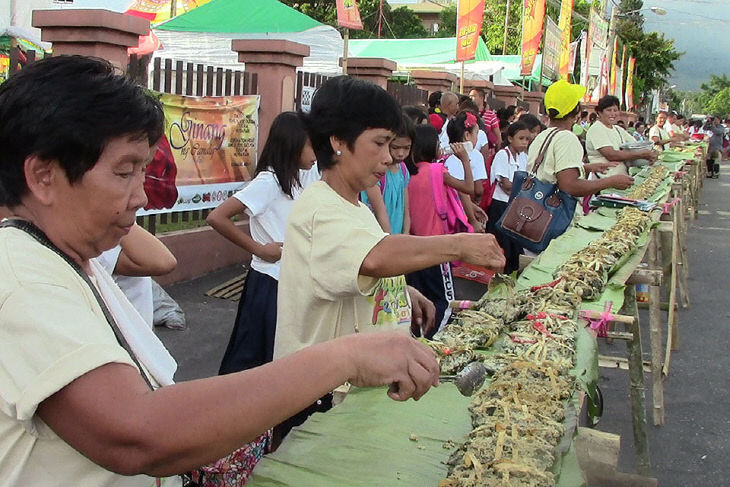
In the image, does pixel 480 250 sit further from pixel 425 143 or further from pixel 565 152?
pixel 425 143

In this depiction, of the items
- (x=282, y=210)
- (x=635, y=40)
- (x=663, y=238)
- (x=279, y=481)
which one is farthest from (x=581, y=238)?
(x=635, y=40)

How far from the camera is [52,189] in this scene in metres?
1.09

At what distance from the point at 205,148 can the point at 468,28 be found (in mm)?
8633

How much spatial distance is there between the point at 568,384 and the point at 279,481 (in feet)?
3.62

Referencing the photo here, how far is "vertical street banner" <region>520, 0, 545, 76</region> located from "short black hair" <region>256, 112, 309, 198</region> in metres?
13.7

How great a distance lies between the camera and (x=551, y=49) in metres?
16.9

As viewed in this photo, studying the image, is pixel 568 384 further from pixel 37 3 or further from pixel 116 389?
pixel 37 3

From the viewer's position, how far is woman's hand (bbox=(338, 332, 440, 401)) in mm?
1186

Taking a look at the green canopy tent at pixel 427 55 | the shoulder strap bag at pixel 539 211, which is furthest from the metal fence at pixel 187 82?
the green canopy tent at pixel 427 55

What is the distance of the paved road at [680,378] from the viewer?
411 cm

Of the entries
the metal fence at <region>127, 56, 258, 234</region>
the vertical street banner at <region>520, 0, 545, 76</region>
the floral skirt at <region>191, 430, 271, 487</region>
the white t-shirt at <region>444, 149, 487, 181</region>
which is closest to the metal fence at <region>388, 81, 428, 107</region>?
the metal fence at <region>127, 56, 258, 234</region>

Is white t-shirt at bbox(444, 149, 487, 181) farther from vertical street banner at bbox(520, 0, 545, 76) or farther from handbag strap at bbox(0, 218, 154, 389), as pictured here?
vertical street banner at bbox(520, 0, 545, 76)

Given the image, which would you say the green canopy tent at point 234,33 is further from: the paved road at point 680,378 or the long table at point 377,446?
the long table at point 377,446

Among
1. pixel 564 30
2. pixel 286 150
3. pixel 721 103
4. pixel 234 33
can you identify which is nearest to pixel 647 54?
pixel 564 30
